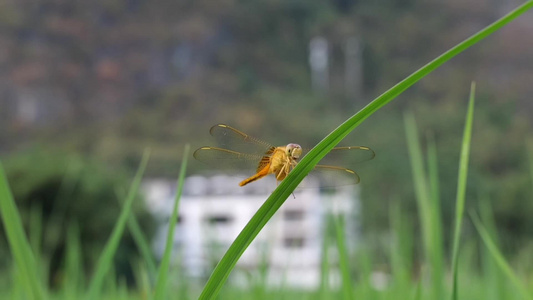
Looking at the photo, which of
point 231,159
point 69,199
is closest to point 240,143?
point 231,159

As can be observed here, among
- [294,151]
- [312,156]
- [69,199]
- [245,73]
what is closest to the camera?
[312,156]

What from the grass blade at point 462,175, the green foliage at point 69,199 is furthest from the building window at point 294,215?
the grass blade at point 462,175

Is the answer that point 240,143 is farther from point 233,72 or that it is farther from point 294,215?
point 233,72

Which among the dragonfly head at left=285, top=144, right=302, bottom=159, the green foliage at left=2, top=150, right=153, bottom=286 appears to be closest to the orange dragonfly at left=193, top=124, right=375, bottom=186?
the dragonfly head at left=285, top=144, right=302, bottom=159

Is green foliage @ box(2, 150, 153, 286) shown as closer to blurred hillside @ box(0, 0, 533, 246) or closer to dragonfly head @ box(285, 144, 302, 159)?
dragonfly head @ box(285, 144, 302, 159)

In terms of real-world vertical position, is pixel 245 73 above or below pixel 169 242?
above

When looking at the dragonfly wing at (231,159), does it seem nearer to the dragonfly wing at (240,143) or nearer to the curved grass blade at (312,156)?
the dragonfly wing at (240,143)
